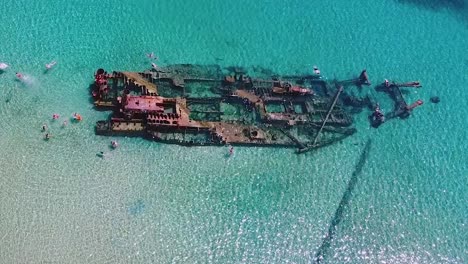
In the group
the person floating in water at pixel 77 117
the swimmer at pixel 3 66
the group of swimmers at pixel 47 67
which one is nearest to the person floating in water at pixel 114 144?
the person floating in water at pixel 77 117

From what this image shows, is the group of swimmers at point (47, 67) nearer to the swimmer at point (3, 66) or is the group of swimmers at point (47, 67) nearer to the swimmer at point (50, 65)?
the swimmer at point (50, 65)

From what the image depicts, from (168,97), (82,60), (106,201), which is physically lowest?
(106,201)

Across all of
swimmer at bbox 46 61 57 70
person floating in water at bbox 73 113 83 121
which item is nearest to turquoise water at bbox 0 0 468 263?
person floating in water at bbox 73 113 83 121

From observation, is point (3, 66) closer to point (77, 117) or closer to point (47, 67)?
point (47, 67)

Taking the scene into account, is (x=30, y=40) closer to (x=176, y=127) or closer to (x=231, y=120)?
(x=176, y=127)

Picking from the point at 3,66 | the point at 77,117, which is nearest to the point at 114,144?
the point at 77,117

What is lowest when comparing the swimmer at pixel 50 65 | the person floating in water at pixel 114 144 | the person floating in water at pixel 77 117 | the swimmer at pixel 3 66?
the person floating in water at pixel 114 144

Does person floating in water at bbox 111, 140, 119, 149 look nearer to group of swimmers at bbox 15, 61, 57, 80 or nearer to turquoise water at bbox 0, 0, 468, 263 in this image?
turquoise water at bbox 0, 0, 468, 263

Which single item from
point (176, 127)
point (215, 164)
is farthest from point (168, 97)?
point (215, 164)
